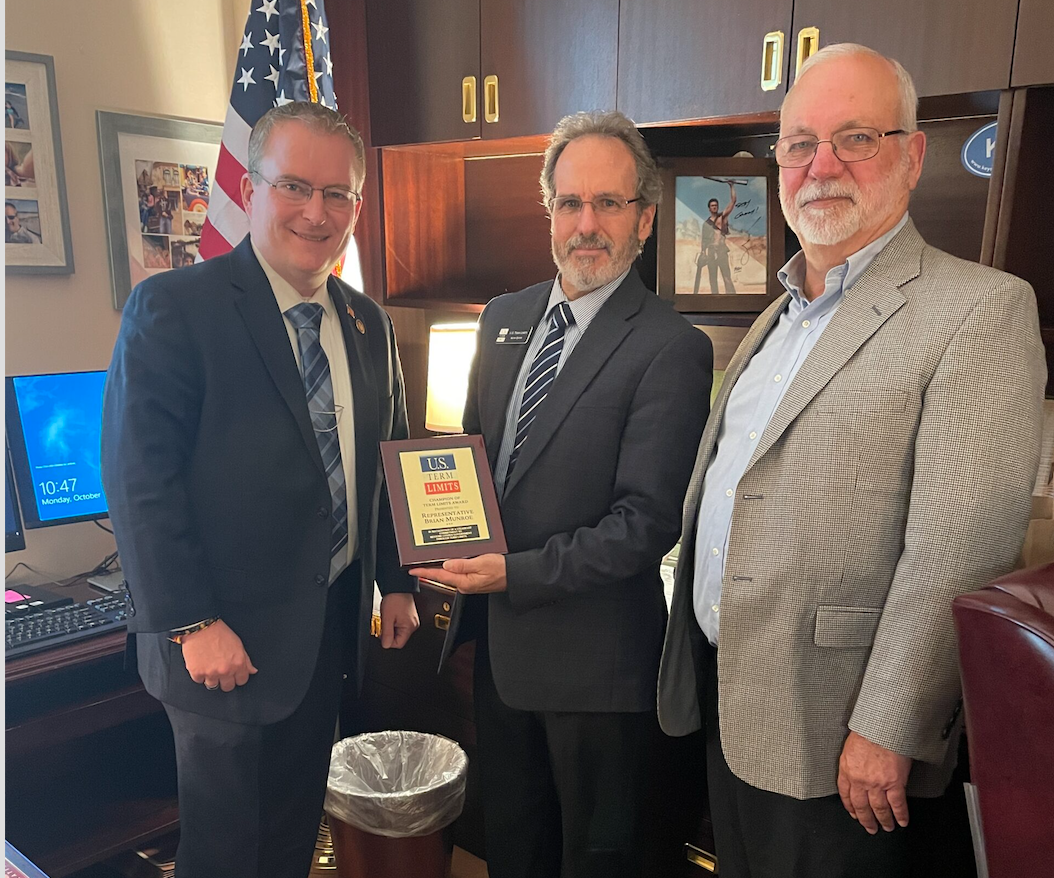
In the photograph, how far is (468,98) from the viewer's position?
244 centimetres

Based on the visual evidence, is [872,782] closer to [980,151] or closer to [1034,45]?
[1034,45]

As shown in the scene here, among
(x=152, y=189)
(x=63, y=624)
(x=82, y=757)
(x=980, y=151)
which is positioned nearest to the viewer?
(x=980, y=151)

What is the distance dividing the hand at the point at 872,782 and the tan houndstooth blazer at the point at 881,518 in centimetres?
3

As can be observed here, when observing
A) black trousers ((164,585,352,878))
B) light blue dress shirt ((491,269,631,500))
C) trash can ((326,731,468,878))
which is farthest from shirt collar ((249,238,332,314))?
trash can ((326,731,468,878))

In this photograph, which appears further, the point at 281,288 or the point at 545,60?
the point at 545,60

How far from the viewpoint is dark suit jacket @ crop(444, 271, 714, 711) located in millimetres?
1511

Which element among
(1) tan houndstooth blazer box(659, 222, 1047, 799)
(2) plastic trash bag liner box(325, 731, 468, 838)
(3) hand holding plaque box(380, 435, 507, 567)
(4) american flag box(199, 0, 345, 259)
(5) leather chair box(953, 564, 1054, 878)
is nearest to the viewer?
(5) leather chair box(953, 564, 1054, 878)

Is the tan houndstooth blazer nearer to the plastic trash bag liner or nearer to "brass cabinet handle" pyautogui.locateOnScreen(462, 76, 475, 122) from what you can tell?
the plastic trash bag liner

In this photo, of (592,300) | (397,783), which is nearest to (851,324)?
(592,300)

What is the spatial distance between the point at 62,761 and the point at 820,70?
235 cm

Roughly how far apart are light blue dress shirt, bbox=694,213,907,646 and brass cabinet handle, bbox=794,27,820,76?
2.02 feet

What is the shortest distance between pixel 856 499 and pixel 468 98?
5.51ft

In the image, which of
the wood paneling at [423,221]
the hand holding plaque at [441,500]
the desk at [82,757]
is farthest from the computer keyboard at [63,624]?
the wood paneling at [423,221]

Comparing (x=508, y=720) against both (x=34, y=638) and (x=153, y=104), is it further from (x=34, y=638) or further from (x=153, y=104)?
(x=153, y=104)
